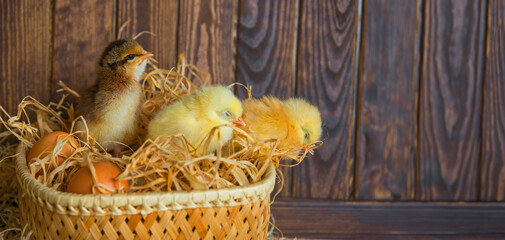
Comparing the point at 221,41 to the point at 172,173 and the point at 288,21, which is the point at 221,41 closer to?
the point at 288,21

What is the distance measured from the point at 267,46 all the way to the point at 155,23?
47cm

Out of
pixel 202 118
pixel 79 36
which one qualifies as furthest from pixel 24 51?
pixel 202 118

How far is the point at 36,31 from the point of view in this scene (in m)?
1.81

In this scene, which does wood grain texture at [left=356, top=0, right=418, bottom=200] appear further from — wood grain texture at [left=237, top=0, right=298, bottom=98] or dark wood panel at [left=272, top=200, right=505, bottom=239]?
wood grain texture at [left=237, top=0, right=298, bottom=98]

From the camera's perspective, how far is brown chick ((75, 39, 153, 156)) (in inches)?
55.6

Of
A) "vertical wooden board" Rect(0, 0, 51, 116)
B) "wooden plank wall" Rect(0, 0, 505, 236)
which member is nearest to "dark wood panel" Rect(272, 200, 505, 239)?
"wooden plank wall" Rect(0, 0, 505, 236)

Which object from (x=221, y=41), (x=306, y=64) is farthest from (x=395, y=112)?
(x=221, y=41)

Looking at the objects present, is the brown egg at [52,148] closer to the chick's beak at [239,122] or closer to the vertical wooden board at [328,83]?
the chick's beak at [239,122]

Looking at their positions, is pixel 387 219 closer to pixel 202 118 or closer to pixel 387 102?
pixel 387 102

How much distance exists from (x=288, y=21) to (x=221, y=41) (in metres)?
0.30

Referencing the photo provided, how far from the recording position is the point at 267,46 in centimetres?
193

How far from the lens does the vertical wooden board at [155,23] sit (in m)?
1.86

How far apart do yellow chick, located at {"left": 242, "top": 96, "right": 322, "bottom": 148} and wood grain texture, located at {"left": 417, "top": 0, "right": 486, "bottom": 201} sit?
78cm

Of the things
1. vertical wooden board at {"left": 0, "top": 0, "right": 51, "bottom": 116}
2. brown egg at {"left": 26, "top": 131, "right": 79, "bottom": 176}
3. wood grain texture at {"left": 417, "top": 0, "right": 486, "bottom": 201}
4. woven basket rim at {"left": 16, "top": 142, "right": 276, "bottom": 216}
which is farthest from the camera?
wood grain texture at {"left": 417, "top": 0, "right": 486, "bottom": 201}
